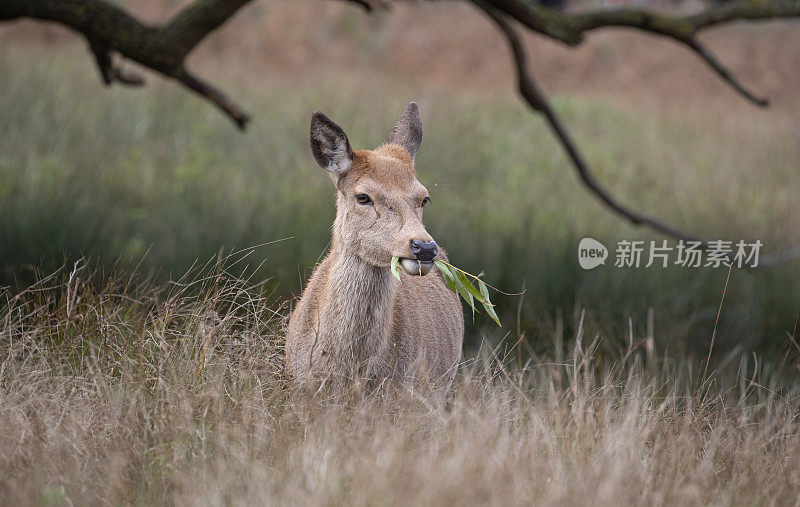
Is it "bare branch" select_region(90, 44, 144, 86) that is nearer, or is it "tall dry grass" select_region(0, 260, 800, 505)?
"tall dry grass" select_region(0, 260, 800, 505)

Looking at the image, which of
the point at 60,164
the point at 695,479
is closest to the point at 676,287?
the point at 695,479

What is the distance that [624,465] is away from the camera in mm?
4125

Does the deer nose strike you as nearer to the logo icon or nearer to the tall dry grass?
the tall dry grass

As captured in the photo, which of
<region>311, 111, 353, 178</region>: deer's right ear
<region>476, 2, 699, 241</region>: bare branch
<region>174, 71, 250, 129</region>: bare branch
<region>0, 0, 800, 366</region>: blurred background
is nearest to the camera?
<region>311, 111, 353, 178</region>: deer's right ear

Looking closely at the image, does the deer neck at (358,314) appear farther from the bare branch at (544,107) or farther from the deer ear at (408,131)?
the bare branch at (544,107)

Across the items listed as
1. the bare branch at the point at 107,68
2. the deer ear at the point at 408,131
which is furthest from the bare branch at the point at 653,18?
the bare branch at the point at 107,68

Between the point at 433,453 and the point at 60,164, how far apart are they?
8.72 meters

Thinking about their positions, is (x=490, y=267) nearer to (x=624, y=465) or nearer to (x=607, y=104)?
(x=624, y=465)

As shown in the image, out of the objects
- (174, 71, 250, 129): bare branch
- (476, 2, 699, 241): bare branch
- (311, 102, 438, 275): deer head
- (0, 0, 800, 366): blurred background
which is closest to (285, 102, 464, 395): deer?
(311, 102, 438, 275): deer head

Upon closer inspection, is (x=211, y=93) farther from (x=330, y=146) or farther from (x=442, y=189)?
(x=442, y=189)

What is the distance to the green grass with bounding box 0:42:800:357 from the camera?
7.88 meters

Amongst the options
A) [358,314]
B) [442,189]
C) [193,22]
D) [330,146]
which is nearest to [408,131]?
[330,146]

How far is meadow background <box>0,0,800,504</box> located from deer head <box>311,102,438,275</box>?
0.62 m

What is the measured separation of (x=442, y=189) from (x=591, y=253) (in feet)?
17.7
